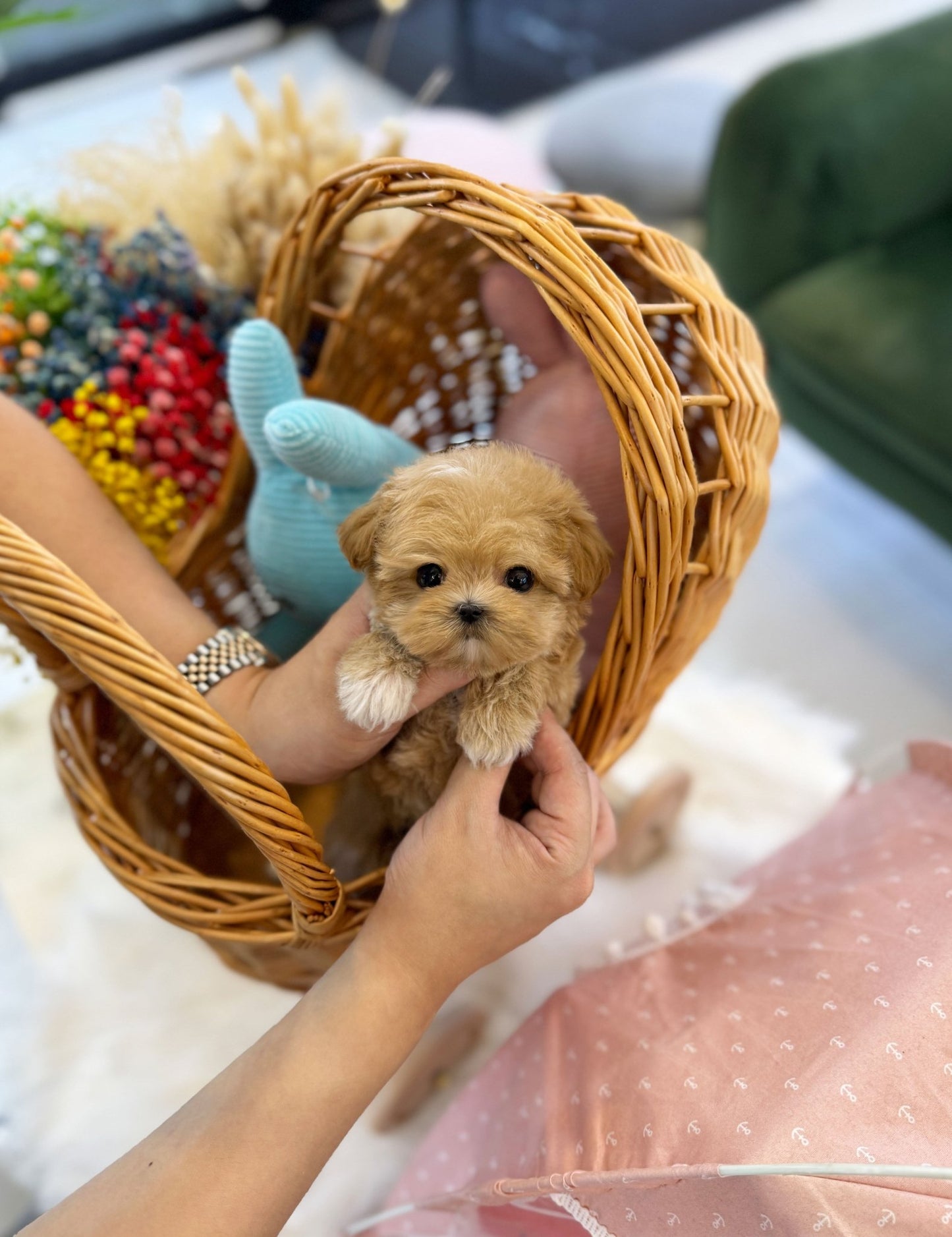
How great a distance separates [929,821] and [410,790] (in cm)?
53

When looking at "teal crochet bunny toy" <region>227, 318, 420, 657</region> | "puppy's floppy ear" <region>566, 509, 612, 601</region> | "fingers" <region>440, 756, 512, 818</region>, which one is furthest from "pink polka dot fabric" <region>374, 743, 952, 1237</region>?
"teal crochet bunny toy" <region>227, 318, 420, 657</region>

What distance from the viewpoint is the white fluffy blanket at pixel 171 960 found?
3.54 feet

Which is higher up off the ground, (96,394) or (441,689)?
(96,394)

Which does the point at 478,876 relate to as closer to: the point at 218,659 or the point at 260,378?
the point at 218,659

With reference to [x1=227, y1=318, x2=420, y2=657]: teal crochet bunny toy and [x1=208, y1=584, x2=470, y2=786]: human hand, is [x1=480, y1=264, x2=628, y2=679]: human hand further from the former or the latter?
[x1=208, y1=584, x2=470, y2=786]: human hand

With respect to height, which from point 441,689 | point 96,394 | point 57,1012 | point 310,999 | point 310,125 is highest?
point 310,125

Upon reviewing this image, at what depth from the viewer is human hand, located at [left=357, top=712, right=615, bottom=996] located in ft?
2.25

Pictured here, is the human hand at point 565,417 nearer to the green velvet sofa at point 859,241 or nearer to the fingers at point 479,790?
the fingers at point 479,790

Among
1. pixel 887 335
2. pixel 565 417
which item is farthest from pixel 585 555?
pixel 887 335

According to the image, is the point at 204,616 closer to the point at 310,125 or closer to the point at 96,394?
the point at 96,394

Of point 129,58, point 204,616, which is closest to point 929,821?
point 204,616

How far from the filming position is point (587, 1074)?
82cm

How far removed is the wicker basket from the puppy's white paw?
0.26 ft

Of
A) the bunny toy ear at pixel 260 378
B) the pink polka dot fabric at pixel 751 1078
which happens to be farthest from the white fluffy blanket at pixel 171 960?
the bunny toy ear at pixel 260 378
